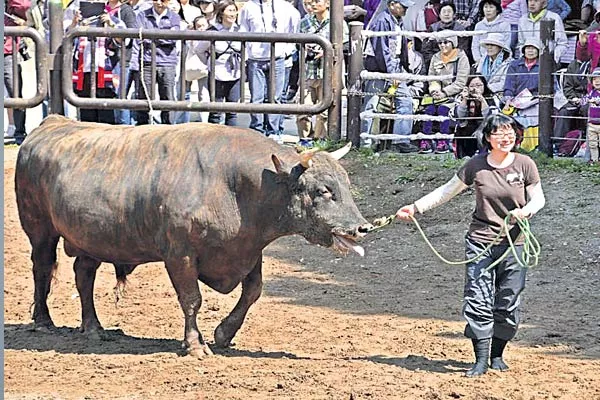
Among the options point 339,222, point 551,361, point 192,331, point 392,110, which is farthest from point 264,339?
point 392,110

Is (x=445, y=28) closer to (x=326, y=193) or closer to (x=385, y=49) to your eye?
(x=385, y=49)

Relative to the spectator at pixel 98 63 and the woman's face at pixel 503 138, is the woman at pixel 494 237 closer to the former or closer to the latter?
the woman's face at pixel 503 138

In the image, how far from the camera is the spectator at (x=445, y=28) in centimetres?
1284

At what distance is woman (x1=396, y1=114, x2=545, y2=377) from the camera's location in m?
6.27

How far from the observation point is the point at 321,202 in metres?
6.68

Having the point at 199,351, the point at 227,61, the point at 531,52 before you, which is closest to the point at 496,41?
the point at 531,52

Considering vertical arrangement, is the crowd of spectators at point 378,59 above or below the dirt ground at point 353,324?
above

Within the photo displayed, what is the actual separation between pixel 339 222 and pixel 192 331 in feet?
3.73

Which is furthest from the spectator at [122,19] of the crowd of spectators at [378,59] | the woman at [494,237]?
the woman at [494,237]

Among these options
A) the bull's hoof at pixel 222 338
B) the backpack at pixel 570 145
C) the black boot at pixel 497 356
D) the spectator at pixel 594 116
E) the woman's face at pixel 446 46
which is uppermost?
the woman's face at pixel 446 46

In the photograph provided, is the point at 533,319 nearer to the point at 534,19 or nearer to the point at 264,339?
the point at 264,339

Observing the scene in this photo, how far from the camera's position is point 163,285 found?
30.4ft

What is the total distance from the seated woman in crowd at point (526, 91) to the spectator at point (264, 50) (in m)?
2.59

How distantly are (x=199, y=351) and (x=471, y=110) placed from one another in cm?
620
